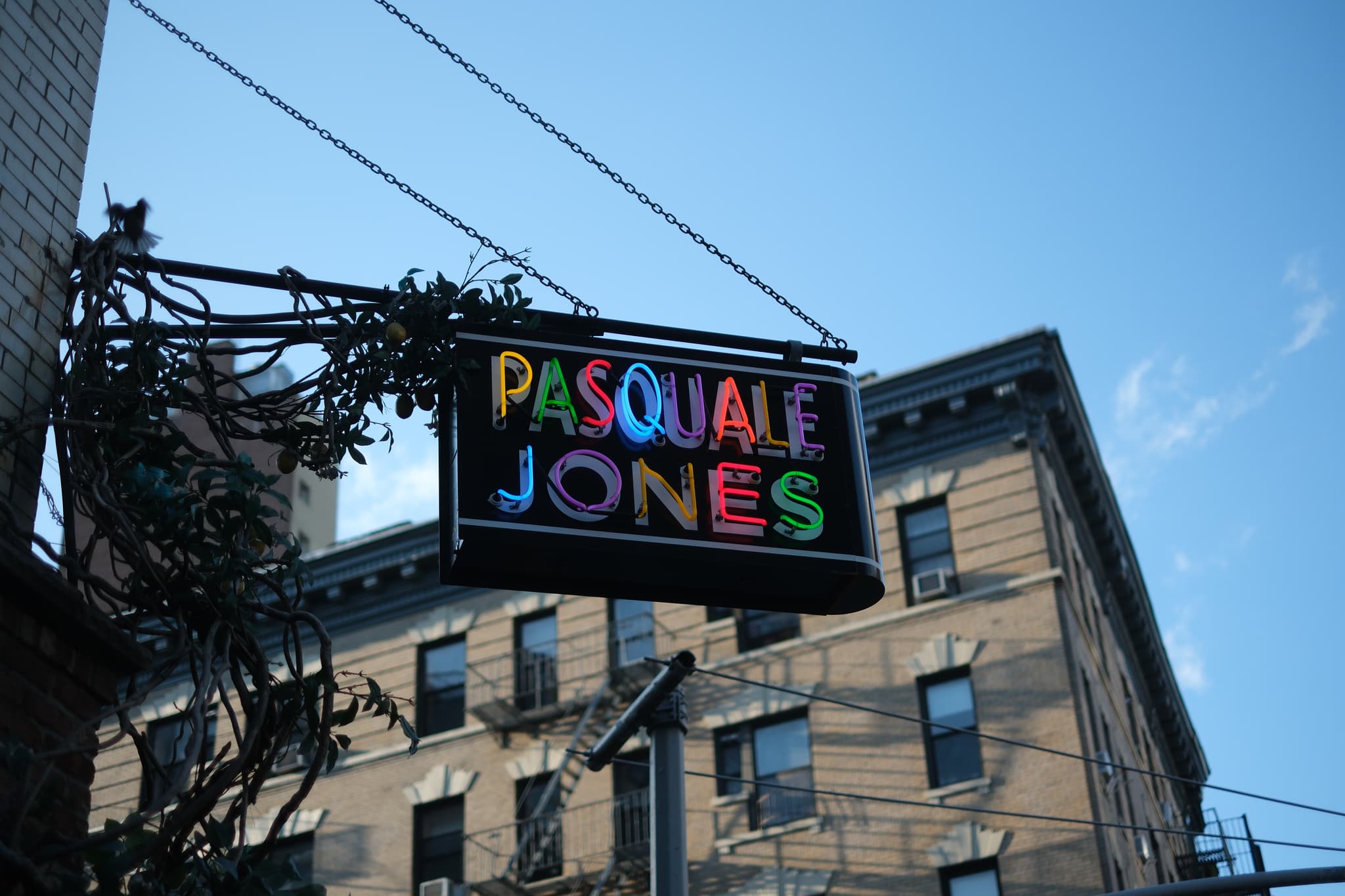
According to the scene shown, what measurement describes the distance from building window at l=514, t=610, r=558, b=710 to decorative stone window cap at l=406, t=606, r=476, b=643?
994 millimetres

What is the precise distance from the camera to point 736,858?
25750mm

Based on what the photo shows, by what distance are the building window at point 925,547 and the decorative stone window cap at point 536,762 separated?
6241 mm

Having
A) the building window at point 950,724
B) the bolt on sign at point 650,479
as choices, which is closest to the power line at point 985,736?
the building window at point 950,724

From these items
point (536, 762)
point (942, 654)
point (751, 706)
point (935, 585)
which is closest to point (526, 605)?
point (536, 762)

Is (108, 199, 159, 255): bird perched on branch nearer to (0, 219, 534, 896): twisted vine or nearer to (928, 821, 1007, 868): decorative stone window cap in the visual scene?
(0, 219, 534, 896): twisted vine

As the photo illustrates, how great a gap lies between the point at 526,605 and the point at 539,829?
4.25 metres

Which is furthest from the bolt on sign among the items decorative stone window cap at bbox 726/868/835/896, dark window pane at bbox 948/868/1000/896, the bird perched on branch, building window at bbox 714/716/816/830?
building window at bbox 714/716/816/830

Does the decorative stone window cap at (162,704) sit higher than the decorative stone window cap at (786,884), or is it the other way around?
the decorative stone window cap at (162,704)

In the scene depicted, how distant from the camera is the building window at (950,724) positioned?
2525 cm

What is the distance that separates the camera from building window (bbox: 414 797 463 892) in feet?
91.5

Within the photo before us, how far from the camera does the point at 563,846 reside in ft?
88.2

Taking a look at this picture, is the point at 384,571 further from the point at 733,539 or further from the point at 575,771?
the point at 733,539

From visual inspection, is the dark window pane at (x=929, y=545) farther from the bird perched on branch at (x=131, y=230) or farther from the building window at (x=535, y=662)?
the bird perched on branch at (x=131, y=230)

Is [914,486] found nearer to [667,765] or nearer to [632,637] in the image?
[632,637]
